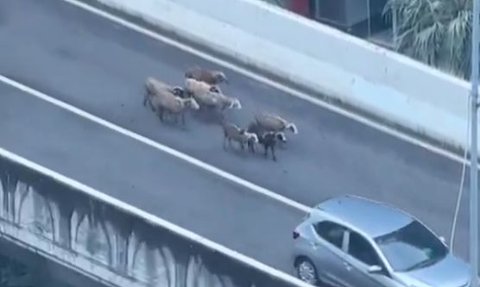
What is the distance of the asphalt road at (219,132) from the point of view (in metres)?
29.9

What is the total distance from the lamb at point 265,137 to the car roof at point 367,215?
3.76 m

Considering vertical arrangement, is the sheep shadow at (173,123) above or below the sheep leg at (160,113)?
below

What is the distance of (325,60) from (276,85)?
3.36ft

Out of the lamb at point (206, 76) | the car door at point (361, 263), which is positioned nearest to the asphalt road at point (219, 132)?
the lamb at point (206, 76)

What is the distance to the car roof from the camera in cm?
2680

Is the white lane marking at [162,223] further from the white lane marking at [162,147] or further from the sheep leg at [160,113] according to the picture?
the sheep leg at [160,113]

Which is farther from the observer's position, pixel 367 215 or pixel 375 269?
pixel 367 215

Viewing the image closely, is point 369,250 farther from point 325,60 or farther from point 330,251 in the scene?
point 325,60

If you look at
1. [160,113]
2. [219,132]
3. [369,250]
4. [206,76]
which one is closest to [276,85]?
[206,76]

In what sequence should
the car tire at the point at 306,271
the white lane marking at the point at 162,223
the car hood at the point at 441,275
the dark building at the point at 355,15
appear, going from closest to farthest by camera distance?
the white lane marking at the point at 162,223 → the car hood at the point at 441,275 → the car tire at the point at 306,271 → the dark building at the point at 355,15

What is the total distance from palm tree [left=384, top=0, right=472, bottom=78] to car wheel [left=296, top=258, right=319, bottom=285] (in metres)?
7.86

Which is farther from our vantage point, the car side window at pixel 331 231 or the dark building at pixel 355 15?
the dark building at pixel 355 15

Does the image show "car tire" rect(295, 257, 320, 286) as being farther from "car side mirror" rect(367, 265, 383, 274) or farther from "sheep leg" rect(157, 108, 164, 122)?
"sheep leg" rect(157, 108, 164, 122)

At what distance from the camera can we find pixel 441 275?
26.3 metres
